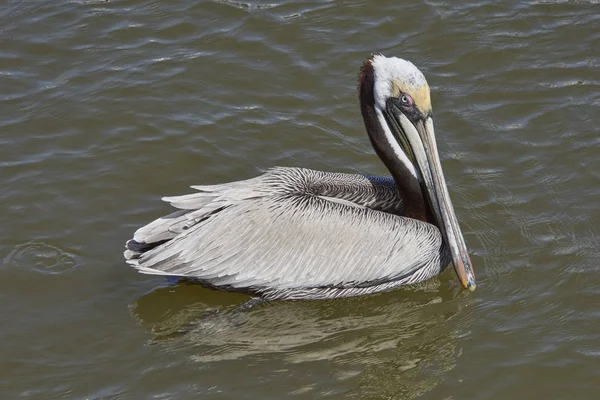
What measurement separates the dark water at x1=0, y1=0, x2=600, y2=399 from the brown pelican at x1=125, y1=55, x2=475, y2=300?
0.26m

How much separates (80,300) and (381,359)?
2321 millimetres

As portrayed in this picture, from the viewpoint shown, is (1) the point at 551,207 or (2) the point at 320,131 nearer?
(1) the point at 551,207

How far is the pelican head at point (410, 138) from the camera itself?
262 inches

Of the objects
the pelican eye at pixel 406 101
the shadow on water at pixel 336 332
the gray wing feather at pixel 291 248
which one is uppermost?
the pelican eye at pixel 406 101

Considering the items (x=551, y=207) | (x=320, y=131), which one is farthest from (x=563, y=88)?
(x=320, y=131)

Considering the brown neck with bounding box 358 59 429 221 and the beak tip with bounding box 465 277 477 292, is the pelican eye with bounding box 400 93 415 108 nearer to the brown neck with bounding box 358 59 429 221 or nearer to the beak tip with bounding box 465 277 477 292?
the brown neck with bounding box 358 59 429 221

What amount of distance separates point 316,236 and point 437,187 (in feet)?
3.22

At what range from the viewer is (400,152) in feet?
22.8

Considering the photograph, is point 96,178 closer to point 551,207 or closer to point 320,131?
point 320,131

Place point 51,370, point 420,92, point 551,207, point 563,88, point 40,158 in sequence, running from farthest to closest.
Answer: point 563,88 → point 40,158 → point 551,207 → point 420,92 → point 51,370

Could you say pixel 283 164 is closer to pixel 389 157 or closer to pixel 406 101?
pixel 389 157

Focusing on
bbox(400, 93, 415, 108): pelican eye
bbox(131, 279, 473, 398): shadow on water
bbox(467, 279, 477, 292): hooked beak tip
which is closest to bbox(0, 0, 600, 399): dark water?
bbox(131, 279, 473, 398): shadow on water

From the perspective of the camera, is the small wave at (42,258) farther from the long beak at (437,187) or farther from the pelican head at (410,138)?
the long beak at (437,187)

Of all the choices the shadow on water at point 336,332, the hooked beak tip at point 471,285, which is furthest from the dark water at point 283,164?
the hooked beak tip at point 471,285
